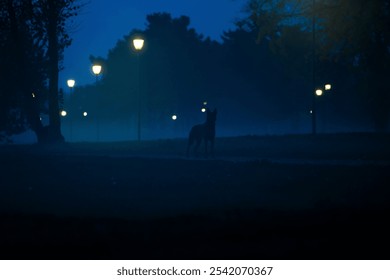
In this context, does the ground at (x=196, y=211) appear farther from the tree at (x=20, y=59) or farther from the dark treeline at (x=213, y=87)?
the dark treeline at (x=213, y=87)

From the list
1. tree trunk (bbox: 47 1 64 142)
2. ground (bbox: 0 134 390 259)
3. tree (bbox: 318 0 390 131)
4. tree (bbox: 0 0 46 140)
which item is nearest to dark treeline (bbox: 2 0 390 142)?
tree (bbox: 0 0 46 140)

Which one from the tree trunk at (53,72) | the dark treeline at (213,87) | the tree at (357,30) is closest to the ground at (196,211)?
the tree at (357,30)

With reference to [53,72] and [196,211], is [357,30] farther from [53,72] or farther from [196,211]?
[53,72]

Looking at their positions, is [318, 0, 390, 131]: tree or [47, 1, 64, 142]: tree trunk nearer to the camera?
[318, 0, 390, 131]: tree

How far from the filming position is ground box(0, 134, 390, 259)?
6547mm

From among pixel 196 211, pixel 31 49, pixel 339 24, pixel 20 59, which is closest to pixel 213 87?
pixel 31 49

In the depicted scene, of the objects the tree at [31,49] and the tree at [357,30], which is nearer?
the tree at [357,30]

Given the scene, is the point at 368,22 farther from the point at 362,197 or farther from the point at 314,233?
the point at 314,233

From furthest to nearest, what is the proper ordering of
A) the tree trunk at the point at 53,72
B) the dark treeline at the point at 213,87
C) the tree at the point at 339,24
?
the dark treeline at the point at 213,87
the tree trunk at the point at 53,72
the tree at the point at 339,24

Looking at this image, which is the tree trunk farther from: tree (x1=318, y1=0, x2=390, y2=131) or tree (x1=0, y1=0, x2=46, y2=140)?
tree (x1=318, y1=0, x2=390, y2=131)

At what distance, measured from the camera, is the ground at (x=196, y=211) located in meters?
6.55

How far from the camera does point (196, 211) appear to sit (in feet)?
28.6

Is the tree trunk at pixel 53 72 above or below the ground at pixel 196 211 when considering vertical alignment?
above

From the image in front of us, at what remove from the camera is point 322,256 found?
621 cm
